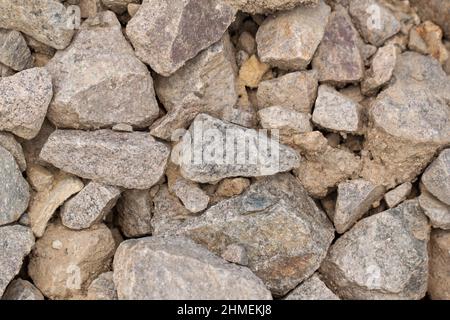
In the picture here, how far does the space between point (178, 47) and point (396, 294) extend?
6.29 ft

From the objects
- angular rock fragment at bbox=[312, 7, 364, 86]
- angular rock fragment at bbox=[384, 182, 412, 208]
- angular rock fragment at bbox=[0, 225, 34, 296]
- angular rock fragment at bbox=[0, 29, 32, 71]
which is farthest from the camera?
angular rock fragment at bbox=[312, 7, 364, 86]

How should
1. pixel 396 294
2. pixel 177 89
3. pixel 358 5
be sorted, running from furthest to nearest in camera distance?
1. pixel 358 5
2. pixel 177 89
3. pixel 396 294

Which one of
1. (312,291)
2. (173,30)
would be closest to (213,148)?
(173,30)

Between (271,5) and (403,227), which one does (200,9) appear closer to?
(271,5)

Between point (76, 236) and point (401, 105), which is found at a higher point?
point (401, 105)

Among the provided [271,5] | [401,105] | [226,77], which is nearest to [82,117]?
[226,77]

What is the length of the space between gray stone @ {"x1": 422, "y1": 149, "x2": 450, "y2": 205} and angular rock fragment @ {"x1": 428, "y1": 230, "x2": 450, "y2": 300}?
0.26 m

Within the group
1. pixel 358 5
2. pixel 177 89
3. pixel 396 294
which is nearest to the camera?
Result: pixel 396 294

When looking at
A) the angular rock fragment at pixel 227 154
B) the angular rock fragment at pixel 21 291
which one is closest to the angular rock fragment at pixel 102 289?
the angular rock fragment at pixel 21 291

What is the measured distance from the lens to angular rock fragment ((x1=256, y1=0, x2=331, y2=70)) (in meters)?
3.86

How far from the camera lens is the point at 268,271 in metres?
3.70

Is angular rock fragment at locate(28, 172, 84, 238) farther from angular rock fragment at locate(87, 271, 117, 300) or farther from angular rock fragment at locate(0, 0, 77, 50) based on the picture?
angular rock fragment at locate(0, 0, 77, 50)

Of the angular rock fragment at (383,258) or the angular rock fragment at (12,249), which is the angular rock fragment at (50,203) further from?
the angular rock fragment at (383,258)

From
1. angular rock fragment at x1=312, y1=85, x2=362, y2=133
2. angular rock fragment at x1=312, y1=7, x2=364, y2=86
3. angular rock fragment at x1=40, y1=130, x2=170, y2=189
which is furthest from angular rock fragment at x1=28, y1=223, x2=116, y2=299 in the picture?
angular rock fragment at x1=312, y1=7, x2=364, y2=86
